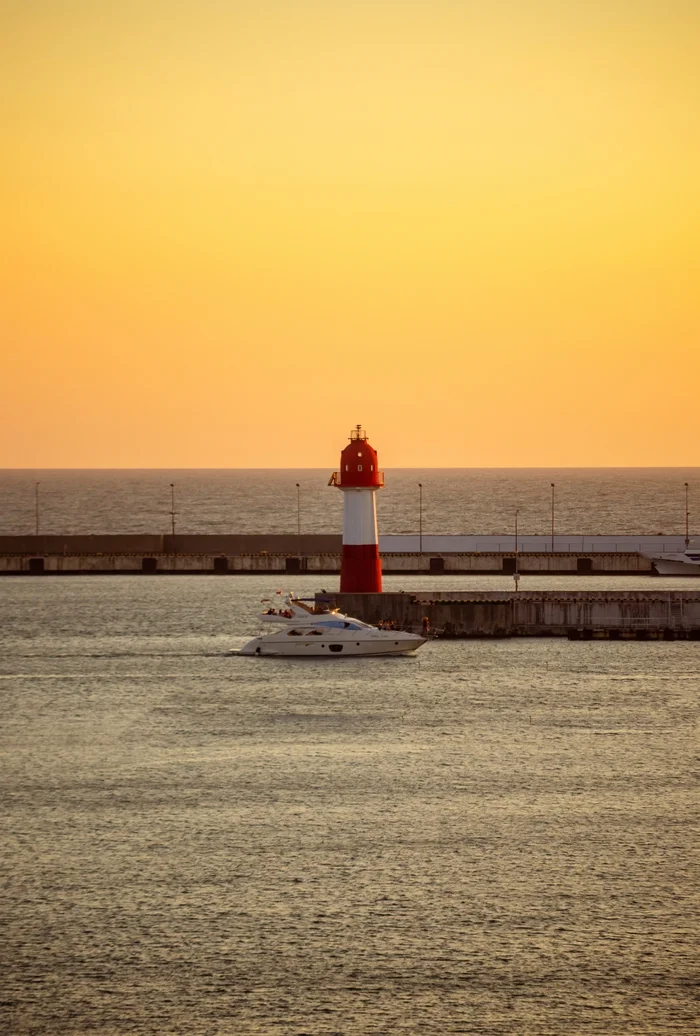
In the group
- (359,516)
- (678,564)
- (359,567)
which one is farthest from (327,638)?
(678,564)

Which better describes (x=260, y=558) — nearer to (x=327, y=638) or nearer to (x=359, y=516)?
(x=359, y=516)

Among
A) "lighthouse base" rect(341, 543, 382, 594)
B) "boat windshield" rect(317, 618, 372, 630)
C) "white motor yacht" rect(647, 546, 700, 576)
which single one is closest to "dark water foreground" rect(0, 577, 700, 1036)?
"boat windshield" rect(317, 618, 372, 630)

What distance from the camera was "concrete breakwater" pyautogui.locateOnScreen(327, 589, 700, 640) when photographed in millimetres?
79375

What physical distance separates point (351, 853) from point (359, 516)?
128 ft

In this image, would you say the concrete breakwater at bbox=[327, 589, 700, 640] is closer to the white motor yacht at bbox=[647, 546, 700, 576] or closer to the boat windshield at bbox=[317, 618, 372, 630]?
the boat windshield at bbox=[317, 618, 372, 630]

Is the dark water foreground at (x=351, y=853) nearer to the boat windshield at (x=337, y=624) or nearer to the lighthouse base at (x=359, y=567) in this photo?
the boat windshield at (x=337, y=624)

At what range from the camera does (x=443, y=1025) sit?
28.7 meters

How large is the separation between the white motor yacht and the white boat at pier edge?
4954 cm

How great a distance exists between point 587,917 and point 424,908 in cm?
364

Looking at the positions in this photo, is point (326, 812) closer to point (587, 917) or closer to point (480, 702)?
point (587, 917)

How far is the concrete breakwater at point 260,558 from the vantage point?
11844 centimetres

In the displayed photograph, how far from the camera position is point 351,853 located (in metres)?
38.8

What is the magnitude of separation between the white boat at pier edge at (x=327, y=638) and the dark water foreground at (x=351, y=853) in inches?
140

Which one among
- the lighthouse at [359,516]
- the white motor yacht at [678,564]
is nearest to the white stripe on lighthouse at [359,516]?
the lighthouse at [359,516]
